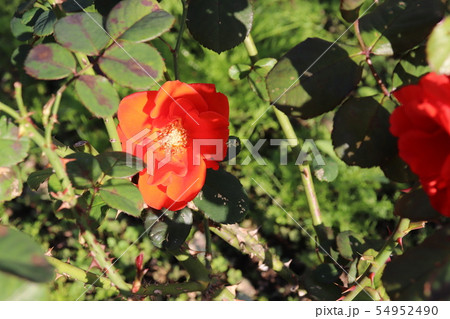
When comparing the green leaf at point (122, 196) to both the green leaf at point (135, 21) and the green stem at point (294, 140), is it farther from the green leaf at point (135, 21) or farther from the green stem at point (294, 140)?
the green stem at point (294, 140)

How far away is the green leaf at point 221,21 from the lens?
0.96 metres

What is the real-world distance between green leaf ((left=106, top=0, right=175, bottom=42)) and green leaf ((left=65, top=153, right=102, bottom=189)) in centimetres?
22

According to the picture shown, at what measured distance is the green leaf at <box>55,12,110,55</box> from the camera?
759 mm

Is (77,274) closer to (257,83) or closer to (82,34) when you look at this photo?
(82,34)

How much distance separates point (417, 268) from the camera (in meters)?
0.64

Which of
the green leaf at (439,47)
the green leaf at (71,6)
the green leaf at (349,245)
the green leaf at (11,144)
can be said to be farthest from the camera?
the green leaf at (349,245)

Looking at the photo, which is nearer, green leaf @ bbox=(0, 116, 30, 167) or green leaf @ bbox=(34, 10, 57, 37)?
green leaf @ bbox=(0, 116, 30, 167)

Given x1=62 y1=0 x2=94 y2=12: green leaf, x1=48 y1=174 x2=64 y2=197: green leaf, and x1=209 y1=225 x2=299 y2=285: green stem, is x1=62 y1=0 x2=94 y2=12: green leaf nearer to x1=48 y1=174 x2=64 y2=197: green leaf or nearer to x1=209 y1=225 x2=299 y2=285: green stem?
x1=48 y1=174 x2=64 y2=197: green leaf

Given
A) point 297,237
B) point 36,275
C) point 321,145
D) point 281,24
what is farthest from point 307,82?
point 281,24

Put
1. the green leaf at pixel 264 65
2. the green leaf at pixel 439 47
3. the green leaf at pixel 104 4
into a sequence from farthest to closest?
the green leaf at pixel 264 65, the green leaf at pixel 104 4, the green leaf at pixel 439 47

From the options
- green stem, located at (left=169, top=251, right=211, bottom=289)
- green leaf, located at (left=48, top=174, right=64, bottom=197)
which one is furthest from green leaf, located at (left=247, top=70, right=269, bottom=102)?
green leaf, located at (left=48, top=174, right=64, bottom=197)

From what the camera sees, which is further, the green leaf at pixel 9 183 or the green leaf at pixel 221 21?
the green leaf at pixel 221 21

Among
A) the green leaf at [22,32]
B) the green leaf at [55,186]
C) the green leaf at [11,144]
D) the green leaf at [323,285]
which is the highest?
the green leaf at [22,32]

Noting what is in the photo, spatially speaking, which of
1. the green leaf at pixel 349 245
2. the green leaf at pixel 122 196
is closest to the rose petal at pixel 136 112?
the green leaf at pixel 122 196
